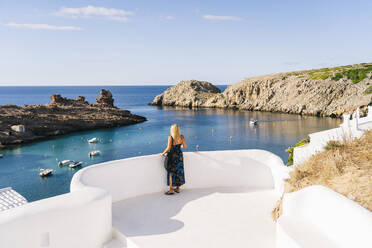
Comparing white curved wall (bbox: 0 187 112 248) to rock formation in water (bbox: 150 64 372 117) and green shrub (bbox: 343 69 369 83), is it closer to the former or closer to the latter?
rock formation in water (bbox: 150 64 372 117)

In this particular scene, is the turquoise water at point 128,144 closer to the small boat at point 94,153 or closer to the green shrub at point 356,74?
the small boat at point 94,153

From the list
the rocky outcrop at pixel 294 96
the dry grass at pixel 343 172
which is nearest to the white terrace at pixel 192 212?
the dry grass at pixel 343 172

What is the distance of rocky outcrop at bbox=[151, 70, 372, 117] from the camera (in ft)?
200

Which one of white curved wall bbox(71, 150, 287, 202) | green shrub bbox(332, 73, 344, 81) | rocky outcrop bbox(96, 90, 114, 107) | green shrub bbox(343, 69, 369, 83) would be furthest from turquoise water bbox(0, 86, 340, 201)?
white curved wall bbox(71, 150, 287, 202)

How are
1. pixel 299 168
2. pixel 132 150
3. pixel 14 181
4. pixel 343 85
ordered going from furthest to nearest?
pixel 343 85 < pixel 132 150 < pixel 14 181 < pixel 299 168

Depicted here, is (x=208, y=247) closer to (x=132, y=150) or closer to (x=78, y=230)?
(x=78, y=230)

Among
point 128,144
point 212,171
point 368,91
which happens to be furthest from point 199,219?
point 368,91

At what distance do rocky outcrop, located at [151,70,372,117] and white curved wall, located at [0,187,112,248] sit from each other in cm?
6195

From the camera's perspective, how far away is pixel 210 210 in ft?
16.6

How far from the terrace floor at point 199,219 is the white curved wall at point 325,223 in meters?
1.02

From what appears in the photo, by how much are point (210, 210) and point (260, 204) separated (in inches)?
35.3

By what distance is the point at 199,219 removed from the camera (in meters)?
4.73

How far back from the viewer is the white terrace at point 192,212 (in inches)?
110

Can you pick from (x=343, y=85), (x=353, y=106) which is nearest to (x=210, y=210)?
(x=353, y=106)
